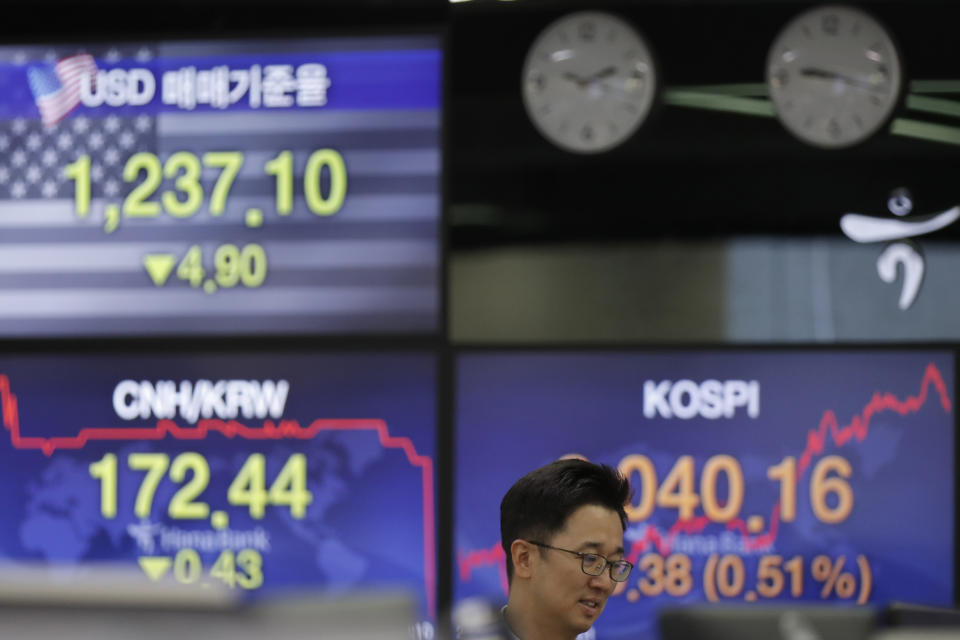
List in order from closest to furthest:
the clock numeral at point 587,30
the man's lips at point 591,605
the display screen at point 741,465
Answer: the man's lips at point 591,605
the display screen at point 741,465
the clock numeral at point 587,30

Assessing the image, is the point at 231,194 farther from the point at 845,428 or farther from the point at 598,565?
the point at 598,565

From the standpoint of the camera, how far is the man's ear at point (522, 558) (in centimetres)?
227

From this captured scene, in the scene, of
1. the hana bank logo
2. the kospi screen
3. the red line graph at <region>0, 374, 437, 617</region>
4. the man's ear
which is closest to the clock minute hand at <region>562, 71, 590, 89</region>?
the kospi screen

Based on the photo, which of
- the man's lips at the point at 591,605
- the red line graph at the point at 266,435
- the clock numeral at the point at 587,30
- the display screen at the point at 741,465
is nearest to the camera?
the man's lips at the point at 591,605

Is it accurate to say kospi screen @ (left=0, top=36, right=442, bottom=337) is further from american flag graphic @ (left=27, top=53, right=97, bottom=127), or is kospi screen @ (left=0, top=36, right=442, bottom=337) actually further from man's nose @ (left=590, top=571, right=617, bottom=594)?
man's nose @ (left=590, top=571, right=617, bottom=594)

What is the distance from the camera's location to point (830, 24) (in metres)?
4.04

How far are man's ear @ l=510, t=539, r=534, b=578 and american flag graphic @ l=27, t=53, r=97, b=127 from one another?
2.50 metres

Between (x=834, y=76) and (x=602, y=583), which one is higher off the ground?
(x=834, y=76)

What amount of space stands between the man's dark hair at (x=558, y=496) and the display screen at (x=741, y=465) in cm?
164

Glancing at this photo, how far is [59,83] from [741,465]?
2355 millimetres

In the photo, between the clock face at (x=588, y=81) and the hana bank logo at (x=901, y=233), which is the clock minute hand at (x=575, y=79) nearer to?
the clock face at (x=588, y=81)

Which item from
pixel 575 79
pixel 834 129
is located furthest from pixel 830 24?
pixel 575 79

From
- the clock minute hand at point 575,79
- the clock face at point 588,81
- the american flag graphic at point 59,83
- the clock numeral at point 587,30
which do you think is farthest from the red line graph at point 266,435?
the clock numeral at point 587,30

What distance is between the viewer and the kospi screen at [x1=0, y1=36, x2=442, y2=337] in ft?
13.3
